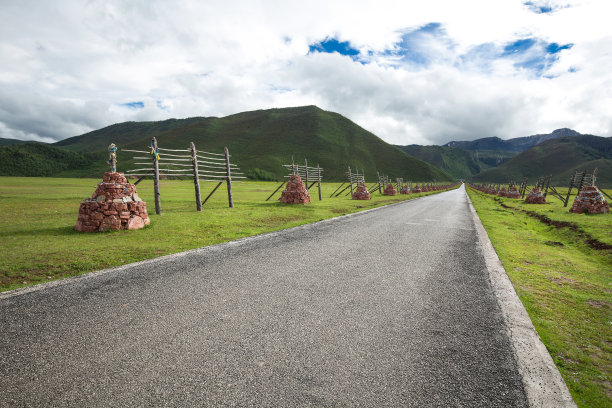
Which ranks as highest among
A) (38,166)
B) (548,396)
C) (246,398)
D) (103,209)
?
(38,166)

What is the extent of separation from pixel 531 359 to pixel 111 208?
35.6ft

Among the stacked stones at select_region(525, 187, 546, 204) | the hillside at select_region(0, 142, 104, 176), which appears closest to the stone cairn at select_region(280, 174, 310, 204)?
the stacked stones at select_region(525, 187, 546, 204)

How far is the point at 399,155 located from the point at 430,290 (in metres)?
205

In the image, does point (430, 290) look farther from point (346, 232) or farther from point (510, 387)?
point (346, 232)

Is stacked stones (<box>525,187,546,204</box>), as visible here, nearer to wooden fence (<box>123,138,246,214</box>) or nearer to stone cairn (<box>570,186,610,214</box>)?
stone cairn (<box>570,186,610,214</box>)

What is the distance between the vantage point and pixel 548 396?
2.41 meters

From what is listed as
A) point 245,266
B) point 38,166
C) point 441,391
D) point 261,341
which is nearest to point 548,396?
point 441,391

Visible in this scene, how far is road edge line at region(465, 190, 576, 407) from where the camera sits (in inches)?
94.3

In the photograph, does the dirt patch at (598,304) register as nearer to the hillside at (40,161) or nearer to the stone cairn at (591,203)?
the stone cairn at (591,203)

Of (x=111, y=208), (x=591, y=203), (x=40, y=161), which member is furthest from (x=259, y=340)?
(x=40, y=161)

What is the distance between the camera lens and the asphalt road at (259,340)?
91.2 inches

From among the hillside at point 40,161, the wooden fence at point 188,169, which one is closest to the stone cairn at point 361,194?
the wooden fence at point 188,169

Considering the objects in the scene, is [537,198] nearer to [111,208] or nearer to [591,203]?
[591,203]

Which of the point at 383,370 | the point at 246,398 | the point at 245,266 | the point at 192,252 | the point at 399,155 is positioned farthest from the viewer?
the point at 399,155
